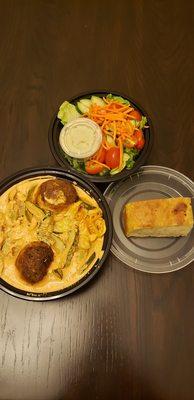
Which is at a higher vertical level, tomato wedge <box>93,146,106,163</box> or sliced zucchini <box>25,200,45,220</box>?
tomato wedge <box>93,146,106,163</box>

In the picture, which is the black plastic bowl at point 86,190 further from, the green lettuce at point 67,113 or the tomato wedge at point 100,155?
the green lettuce at point 67,113

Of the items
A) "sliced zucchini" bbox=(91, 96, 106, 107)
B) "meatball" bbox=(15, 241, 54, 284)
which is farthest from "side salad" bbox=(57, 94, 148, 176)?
"meatball" bbox=(15, 241, 54, 284)

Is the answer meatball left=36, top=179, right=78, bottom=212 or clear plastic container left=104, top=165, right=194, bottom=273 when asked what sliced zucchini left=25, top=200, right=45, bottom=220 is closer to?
meatball left=36, top=179, right=78, bottom=212

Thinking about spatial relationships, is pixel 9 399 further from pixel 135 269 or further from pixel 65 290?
pixel 135 269

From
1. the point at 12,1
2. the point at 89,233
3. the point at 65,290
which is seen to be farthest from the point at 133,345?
the point at 12,1

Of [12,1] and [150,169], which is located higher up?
[12,1]

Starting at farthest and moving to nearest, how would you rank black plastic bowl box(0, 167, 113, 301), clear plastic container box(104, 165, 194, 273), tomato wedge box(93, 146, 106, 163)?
1. tomato wedge box(93, 146, 106, 163)
2. clear plastic container box(104, 165, 194, 273)
3. black plastic bowl box(0, 167, 113, 301)
